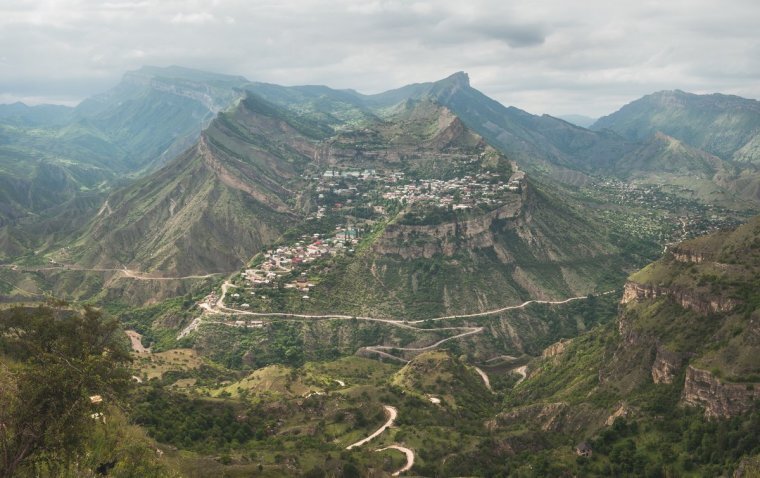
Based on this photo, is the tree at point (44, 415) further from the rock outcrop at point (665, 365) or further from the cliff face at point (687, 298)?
the cliff face at point (687, 298)

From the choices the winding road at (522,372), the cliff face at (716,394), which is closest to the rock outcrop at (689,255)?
the cliff face at (716,394)

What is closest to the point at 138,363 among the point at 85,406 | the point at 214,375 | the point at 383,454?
the point at 214,375

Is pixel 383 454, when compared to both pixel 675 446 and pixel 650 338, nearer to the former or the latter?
pixel 675 446

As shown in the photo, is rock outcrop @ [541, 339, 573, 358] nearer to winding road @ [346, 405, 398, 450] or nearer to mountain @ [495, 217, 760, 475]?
mountain @ [495, 217, 760, 475]

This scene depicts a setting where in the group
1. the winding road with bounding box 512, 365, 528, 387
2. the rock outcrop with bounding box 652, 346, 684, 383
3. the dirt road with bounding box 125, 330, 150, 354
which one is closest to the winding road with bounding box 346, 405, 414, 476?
the rock outcrop with bounding box 652, 346, 684, 383

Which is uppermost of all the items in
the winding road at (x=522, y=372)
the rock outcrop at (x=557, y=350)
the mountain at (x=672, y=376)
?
the mountain at (x=672, y=376)
